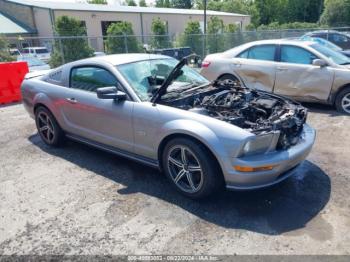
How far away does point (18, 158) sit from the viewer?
514 centimetres

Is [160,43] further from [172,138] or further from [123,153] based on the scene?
[172,138]

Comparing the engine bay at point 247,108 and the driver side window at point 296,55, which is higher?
the driver side window at point 296,55

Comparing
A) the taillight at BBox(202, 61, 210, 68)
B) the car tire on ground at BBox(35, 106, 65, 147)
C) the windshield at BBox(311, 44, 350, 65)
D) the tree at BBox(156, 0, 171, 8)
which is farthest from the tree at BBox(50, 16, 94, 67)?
the tree at BBox(156, 0, 171, 8)

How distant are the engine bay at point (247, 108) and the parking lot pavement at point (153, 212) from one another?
0.75 meters

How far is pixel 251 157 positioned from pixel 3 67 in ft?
25.7

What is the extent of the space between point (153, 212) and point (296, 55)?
17.5 feet

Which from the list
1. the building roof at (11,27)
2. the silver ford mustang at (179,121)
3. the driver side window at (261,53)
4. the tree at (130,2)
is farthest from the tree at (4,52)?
the tree at (130,2)

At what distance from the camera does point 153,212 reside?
3.49 m

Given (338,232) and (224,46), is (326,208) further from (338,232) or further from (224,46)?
(224,46)

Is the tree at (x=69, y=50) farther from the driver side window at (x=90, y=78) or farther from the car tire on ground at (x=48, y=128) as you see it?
the driver side window at (x=90, y=78)

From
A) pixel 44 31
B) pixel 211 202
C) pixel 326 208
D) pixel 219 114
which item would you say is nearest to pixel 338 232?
pixel 326 208

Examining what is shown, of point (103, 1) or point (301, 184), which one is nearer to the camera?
point (301, 184)

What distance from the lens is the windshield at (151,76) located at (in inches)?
162

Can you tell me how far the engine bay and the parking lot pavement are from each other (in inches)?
29.6
